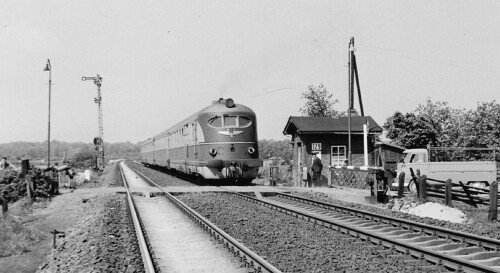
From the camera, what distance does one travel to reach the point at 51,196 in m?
22.2

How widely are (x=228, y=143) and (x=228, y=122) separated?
0.91 meters

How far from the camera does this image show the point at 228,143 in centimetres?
2112

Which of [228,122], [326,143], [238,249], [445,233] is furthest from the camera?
[326,143]

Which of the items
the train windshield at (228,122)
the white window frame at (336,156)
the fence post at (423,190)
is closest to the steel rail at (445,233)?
the fence post at (423,190)

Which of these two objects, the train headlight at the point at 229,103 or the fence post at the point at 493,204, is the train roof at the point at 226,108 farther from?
the fence post at the point at 493,204

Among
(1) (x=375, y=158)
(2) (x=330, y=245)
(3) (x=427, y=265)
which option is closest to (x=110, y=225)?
(2) (x=330, y=245)

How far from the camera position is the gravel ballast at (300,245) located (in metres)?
7.33

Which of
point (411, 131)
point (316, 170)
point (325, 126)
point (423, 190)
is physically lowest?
point (423, 190)

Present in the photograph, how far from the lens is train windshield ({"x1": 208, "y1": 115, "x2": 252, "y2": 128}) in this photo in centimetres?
2125

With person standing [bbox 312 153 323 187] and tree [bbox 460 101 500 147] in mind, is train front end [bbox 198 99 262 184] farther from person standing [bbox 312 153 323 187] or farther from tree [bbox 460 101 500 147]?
tree [bbox 460 101 500 147]

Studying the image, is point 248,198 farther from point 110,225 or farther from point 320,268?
point 320,268

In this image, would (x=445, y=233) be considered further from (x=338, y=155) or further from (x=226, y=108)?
(x=338, y=155)

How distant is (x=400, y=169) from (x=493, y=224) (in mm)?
11835

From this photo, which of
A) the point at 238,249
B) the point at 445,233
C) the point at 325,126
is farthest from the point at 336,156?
the point at 238,249
